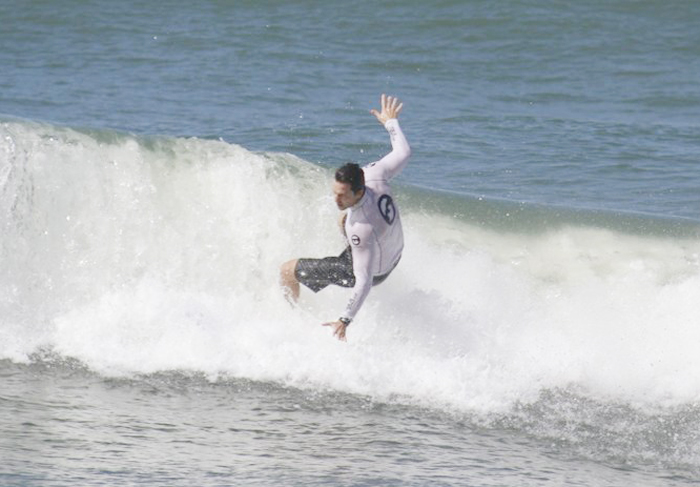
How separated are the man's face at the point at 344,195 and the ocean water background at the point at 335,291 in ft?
4.72

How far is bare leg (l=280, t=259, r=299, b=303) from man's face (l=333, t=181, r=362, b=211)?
3.91 ft

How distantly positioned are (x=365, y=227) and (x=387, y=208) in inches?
10.1

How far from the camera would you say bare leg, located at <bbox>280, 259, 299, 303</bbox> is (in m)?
9.68

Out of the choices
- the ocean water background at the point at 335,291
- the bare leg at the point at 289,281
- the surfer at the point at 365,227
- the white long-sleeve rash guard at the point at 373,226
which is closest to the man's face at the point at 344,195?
the surfer at the point at 365,227

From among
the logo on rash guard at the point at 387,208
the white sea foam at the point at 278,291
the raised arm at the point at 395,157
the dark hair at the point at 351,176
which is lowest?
the white sea foam at the point at 278,291

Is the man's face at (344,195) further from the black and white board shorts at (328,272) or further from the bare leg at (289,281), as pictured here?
the bare leg at (289,281)

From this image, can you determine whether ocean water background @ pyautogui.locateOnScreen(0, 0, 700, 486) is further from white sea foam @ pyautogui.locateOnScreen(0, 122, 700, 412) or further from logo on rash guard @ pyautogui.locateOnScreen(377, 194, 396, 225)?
logo on rash guard @ pyautogui.locateOnScreen(377, 194, 396, 225)

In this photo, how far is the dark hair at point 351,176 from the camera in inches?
333

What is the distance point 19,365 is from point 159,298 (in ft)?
4.84

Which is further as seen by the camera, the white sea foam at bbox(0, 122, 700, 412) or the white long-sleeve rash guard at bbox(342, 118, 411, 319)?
the white sea foam at bbox(0, 122, 700, 412)

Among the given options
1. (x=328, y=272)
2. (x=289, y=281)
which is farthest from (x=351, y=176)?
(x=289, y=281)

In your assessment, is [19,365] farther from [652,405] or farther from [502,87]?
[502,87]

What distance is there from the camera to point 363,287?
8.89 metres

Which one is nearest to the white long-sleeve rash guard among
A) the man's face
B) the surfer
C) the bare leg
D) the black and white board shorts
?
the surfer
